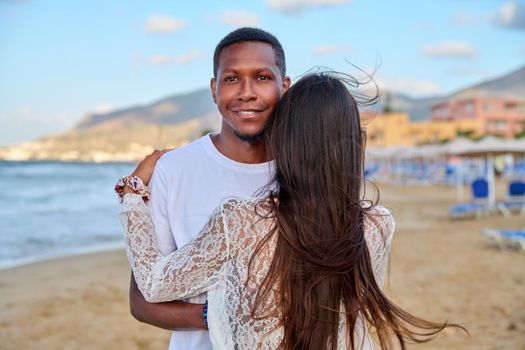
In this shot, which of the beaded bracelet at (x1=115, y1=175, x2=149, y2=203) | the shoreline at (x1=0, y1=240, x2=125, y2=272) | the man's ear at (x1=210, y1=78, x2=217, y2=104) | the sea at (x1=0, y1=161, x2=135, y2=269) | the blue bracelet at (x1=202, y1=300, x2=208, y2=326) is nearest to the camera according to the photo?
the blue bracelet at (x1=202, y1=300, x2=208, y2=326)

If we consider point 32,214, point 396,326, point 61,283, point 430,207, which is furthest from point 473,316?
point 32,214

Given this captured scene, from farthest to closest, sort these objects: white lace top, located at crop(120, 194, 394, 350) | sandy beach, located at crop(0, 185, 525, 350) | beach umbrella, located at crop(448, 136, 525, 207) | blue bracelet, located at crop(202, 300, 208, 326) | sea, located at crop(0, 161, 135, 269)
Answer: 1. beach umbrella, located at crop(448, 136, 525, 207)
2. sea, located at crop(0, 161, 135, 269)
3. sandy beach, located at crop(0, 185, 525, 350)
4. blue bracelet, located at crop(202, 300, 208, 326)
5. white lace top, located at crop(120, 194, 394, 350)

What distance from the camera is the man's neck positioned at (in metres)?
1.83

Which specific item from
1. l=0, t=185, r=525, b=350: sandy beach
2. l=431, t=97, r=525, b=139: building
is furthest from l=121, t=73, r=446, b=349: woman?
l=431, t=97, r=525, b=139: building

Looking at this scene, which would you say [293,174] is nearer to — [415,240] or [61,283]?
[61,283]

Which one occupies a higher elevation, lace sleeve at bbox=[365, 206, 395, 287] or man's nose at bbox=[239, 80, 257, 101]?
man's nose at bbox=[239, 80, 257, 101]

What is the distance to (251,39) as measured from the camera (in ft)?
5.96

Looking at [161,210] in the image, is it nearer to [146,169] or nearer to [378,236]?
[146,169]

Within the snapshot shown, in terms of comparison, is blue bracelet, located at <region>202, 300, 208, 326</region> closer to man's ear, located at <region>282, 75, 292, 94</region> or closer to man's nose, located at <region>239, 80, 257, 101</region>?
man's nose, located at <region>239, 80, 257, 101</region>

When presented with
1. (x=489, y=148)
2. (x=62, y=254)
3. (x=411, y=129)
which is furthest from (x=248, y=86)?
(x=411, y=129)

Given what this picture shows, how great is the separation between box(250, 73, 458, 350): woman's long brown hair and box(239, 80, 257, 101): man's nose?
0.61 feet

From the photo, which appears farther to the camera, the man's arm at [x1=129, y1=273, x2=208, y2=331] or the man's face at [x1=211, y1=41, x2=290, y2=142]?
the man's face at [x1=211, y1=41, x2=290, y2=142]

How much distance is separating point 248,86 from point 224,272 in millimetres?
570

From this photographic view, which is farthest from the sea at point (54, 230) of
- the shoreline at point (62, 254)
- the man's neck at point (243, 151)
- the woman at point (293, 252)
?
the woman at point (293, 252)
